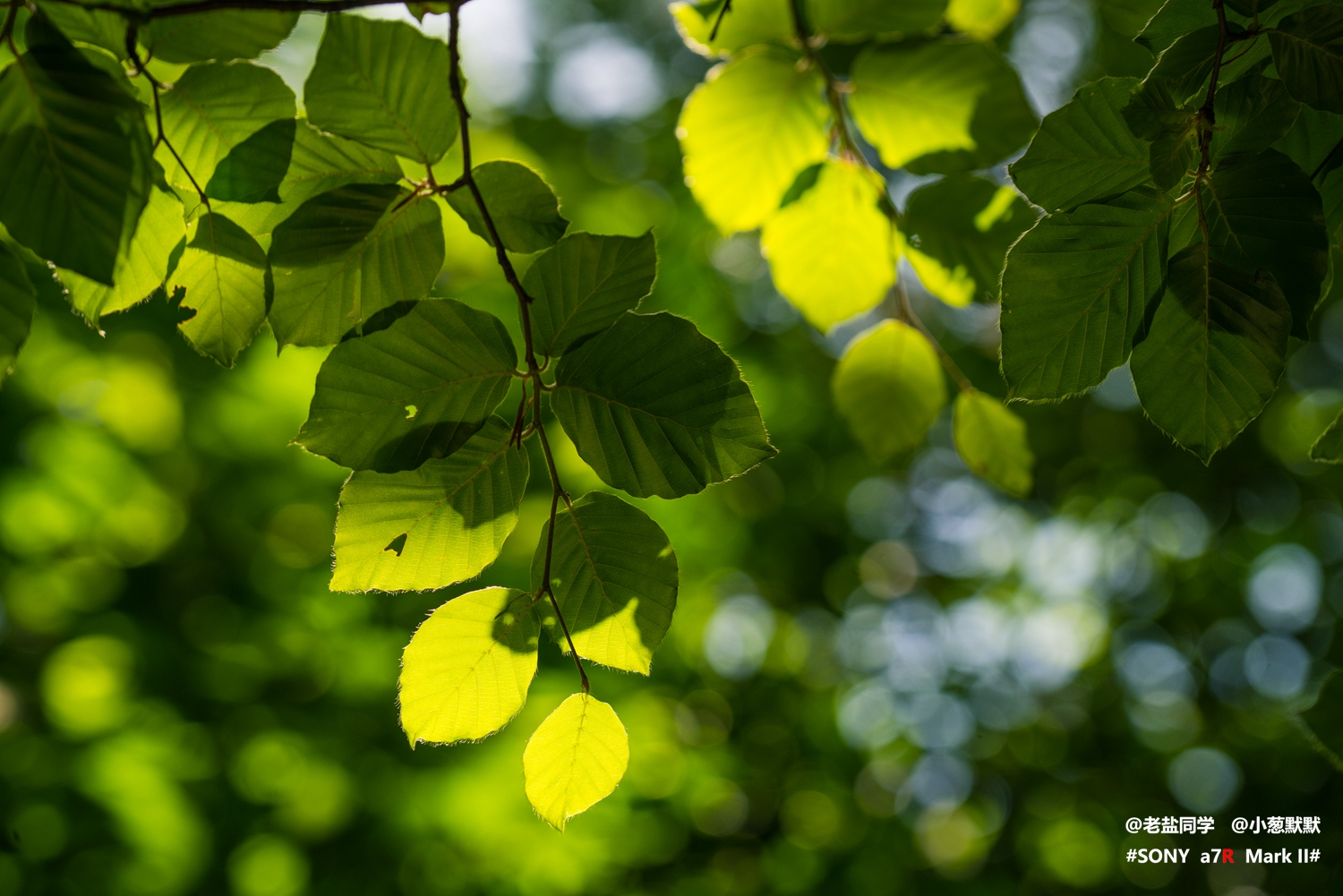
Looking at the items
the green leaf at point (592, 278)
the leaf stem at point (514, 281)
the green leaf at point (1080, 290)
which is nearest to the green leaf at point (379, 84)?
the leaf stem at point (514, 281)

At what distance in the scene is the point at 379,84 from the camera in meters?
0.52

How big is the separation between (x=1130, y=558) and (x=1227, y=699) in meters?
0.99

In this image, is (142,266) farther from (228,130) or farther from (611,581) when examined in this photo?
(611,581)

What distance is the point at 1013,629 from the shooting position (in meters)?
5.09

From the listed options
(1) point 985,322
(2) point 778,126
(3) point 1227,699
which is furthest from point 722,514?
(3) point 1227,699

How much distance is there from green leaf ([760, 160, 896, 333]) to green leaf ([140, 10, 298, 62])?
605mm

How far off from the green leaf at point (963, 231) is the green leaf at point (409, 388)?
562mm

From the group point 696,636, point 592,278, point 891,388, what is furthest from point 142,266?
point 696,636

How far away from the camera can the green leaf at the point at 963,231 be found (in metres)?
0.85

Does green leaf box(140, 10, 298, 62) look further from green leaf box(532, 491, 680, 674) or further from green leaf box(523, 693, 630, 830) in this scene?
green leaf box(523, 693, 630, 830)

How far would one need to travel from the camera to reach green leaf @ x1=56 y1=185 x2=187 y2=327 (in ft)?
1.57

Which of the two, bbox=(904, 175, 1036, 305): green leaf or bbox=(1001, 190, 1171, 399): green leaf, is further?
bbox=(904, 175, 1036, 305): green leaf

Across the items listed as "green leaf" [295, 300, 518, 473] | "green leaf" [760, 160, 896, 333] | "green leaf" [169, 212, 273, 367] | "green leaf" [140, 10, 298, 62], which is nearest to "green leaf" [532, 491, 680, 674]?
"green leaf" [295, 300, 518, 473]

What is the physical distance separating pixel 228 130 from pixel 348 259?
110mm
